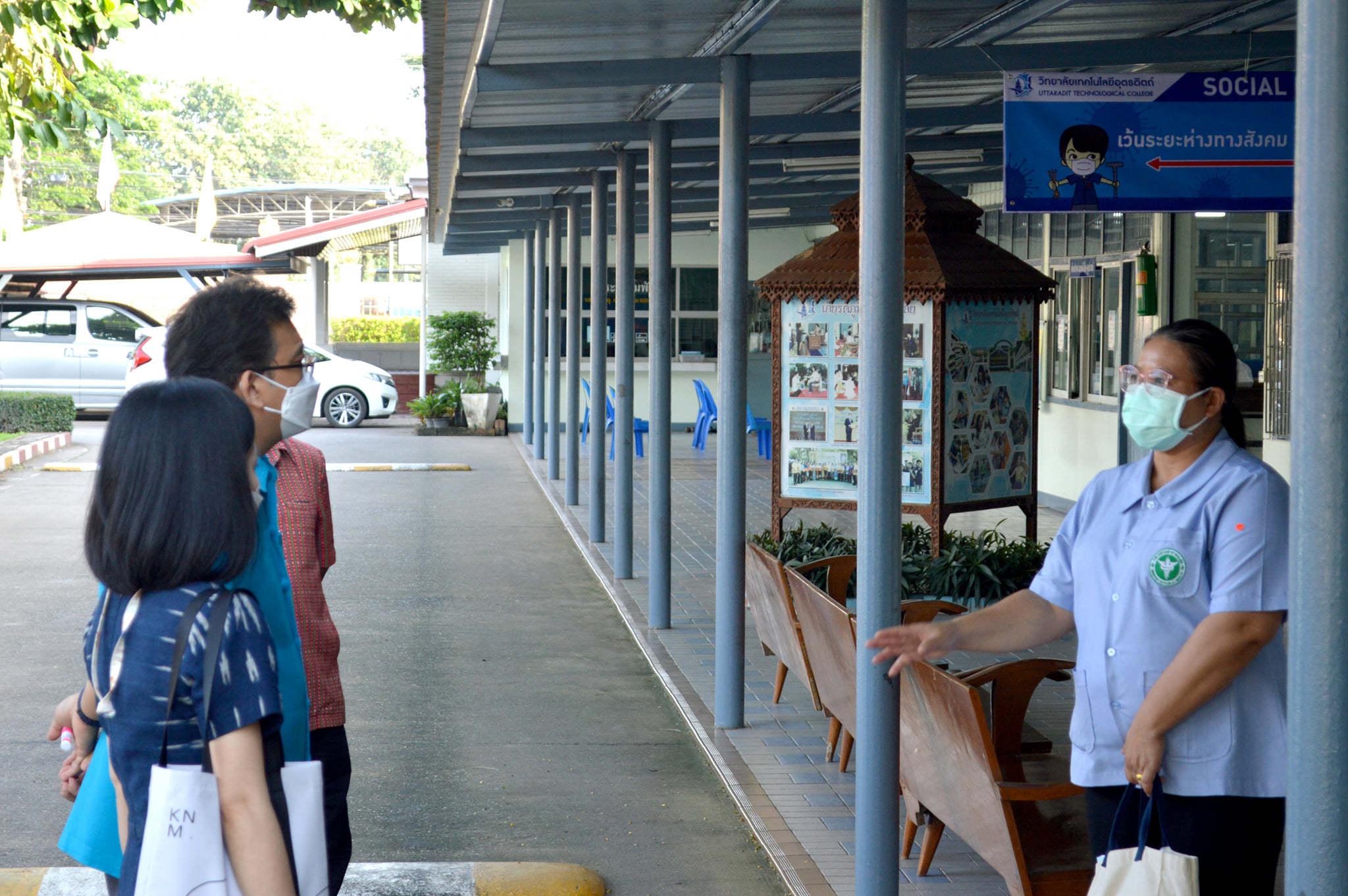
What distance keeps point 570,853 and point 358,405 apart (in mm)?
19348

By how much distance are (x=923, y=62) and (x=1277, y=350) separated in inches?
174

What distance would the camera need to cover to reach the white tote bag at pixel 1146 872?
250cm

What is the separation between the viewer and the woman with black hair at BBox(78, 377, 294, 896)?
77.7 inches

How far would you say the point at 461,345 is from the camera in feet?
72.4

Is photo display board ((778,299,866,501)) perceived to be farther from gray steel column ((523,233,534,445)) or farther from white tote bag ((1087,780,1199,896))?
gray steel column ((523,233,534,445))

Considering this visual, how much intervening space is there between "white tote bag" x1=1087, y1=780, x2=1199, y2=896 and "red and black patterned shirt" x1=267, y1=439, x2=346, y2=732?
1.54 meters

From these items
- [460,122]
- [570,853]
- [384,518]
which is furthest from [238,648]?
[384,518]

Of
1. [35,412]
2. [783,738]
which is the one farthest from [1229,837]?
[35,412]

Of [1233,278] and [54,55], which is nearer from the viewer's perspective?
[54,55]

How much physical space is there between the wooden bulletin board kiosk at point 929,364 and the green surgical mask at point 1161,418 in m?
4.54

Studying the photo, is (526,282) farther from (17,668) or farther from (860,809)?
(860,809)

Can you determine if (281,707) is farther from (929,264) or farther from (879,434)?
(929,264)

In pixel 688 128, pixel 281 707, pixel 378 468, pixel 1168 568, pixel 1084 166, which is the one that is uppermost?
pixel 688 128

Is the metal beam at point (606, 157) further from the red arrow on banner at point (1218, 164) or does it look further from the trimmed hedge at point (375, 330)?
the trimmed hedge at point (375, 330)
